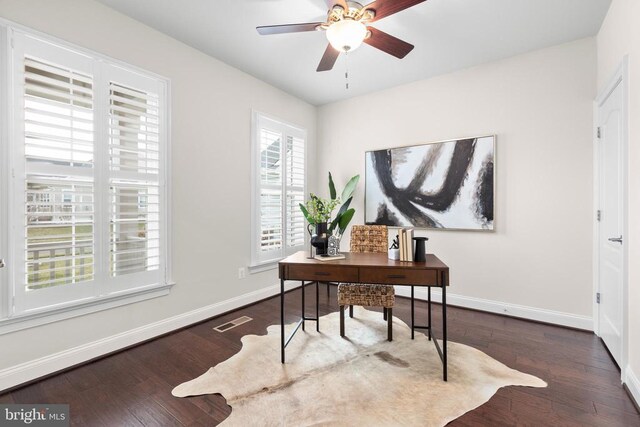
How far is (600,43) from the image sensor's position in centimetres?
274

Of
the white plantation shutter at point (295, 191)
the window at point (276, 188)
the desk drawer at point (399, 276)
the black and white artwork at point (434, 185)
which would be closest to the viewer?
the desk drawer at point (399, 276)

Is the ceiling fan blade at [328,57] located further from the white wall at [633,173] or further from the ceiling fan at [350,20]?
the white wall at [633,173]

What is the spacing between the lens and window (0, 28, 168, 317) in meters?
2.07

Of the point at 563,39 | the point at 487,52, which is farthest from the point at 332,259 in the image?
the point at 563,39

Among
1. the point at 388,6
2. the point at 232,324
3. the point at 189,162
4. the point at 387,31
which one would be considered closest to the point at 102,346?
the point at 232,324

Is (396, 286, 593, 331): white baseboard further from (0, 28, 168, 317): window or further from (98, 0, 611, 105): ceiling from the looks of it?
(0, 28, 168, 317): window

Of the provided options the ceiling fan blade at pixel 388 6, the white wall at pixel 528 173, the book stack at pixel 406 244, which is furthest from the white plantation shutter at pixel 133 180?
the white wall at pixel 528 173

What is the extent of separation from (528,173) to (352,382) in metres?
2.83

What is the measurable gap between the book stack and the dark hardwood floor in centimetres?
104

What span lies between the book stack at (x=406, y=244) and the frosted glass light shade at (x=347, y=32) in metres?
1.45

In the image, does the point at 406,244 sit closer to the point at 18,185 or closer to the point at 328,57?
the point at 328,57

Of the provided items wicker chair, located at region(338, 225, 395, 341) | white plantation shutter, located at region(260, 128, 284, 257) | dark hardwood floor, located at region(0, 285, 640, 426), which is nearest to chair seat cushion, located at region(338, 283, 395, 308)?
wicker chair, located at region(338, 225, 395, 341)

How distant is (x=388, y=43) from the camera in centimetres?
234

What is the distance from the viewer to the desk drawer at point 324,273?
2258mm
